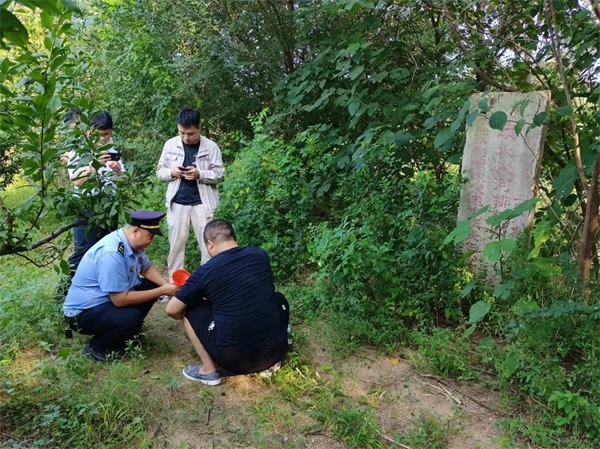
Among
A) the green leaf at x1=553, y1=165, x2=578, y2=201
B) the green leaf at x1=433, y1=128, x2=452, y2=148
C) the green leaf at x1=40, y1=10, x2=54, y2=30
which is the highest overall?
the green leaf at x1=40, y1=10, x2=54, y2=30

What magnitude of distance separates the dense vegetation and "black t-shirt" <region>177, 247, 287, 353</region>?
0.69 metres

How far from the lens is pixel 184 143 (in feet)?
14.1

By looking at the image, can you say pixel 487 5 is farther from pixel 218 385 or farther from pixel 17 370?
pixel 17 370

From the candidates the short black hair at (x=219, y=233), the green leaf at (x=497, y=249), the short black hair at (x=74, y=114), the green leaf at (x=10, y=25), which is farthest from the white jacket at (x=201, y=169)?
the green leaf at (x=10, y=25)

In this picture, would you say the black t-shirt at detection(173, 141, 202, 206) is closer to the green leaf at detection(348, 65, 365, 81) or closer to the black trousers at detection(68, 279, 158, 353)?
the black trousers at detection(68, 279, 158, 353)

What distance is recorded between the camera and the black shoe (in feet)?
10.8

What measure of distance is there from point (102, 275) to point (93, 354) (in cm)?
57

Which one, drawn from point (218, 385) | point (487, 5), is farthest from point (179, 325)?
point (487, 5)

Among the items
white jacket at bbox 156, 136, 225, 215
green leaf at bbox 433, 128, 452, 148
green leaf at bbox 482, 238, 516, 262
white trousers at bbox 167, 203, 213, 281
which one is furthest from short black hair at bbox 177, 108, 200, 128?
green leaf at bbox 482, 238, 516, 262

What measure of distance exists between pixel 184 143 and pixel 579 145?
310cm

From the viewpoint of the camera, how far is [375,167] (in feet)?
14.1

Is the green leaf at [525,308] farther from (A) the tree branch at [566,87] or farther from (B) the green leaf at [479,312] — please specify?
(A) the tree branch at [566,87]

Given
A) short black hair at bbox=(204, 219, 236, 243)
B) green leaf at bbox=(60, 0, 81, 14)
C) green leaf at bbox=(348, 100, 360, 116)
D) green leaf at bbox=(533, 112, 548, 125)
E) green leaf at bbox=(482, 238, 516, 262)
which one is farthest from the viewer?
green leaf at bbox=(348, 100, 360, 116)

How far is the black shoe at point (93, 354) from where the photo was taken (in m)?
3.30
